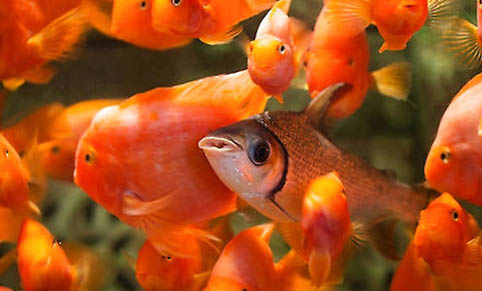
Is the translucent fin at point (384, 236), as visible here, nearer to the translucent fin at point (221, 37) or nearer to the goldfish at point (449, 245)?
the goldfish at point (449, 245)

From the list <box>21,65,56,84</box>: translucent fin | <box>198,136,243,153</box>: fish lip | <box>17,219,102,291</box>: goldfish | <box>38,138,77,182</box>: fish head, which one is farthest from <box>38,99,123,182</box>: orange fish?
<box>198,136,243,153</box>: fish lip

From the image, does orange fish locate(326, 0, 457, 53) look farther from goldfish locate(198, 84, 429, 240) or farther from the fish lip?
the fish lip

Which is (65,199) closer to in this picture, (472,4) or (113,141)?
(113,141)

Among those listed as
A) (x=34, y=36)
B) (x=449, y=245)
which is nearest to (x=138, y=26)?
(x=34, y=36)

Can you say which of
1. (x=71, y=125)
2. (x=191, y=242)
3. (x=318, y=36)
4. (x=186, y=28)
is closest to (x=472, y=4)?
(x=318, y=36)

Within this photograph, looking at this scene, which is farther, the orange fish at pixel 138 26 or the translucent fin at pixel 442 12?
the orange fish at pixel 138 26

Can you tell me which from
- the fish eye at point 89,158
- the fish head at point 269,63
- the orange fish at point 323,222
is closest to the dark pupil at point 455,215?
the orange fish at point 323,222
